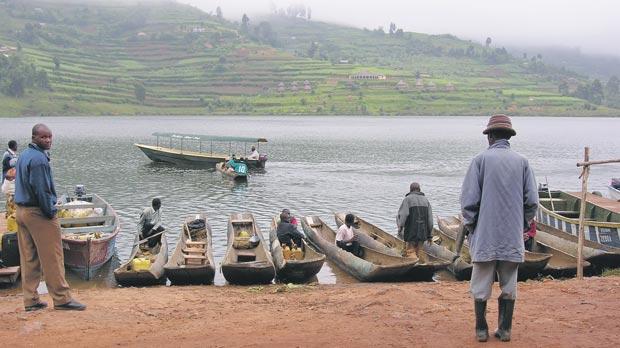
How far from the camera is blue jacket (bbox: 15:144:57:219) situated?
8602 mm

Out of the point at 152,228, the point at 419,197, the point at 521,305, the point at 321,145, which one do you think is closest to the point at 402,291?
the point at 521,305

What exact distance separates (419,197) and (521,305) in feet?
18.0

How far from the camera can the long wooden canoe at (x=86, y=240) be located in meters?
15.6

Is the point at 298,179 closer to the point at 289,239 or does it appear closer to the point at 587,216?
the point at 587,216

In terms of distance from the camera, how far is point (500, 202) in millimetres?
6961

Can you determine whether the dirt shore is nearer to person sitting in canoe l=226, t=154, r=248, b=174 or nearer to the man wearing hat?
the man wearing hat

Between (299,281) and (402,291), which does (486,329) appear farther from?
(299,281)

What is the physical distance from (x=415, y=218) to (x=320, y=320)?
22.8 ft

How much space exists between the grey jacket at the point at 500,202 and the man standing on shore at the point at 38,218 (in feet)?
19.3

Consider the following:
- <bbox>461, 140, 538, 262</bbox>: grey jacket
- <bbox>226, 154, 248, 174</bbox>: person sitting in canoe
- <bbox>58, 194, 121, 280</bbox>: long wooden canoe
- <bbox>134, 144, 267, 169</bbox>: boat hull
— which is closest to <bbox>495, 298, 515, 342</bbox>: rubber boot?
<bbox>461, 140, 538, 262</bbox>: grey jacket

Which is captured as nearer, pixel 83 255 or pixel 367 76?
pixel 83 255

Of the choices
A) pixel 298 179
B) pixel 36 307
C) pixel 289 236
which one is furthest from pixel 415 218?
pixel 298 179

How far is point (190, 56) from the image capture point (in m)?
198

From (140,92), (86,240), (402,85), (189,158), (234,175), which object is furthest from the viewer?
(402,85)
